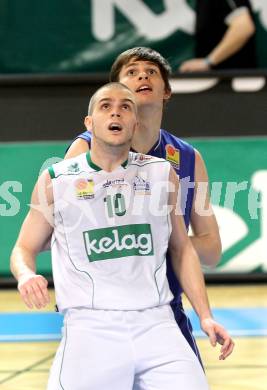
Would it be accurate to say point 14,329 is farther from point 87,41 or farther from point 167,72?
point 167,72

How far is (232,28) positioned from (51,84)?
1542 millimetres

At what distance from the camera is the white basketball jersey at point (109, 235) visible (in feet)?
12.4

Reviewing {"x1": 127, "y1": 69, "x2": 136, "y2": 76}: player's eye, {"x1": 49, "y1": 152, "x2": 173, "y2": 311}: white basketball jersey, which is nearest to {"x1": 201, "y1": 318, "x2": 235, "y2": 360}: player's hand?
{"x1": 49, "y1": 152, "x2": 173, "y2": 311}: white basketball jersey

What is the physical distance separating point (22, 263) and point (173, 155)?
947 mm

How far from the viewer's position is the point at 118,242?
12.6 feet

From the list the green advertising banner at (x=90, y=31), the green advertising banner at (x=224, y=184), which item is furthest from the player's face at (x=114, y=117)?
the green advertising banner at (x=90, y=31)

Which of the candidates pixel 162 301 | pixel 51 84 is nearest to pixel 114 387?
pixel 162 301

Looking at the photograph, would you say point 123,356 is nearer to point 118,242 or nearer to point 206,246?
point 118,242

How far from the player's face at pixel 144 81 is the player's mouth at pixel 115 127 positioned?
0.44m

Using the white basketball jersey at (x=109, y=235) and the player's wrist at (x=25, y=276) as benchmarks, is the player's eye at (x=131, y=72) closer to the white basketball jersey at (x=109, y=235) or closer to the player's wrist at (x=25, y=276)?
the white basketball jersey at (x=109, y=235)

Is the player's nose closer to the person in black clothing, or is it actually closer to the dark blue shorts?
the dark blue shorts

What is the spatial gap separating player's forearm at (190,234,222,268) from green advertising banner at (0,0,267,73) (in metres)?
4.61

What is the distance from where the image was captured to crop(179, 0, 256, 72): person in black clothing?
8.71 meters

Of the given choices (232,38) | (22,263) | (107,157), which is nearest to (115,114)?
(107,157)
